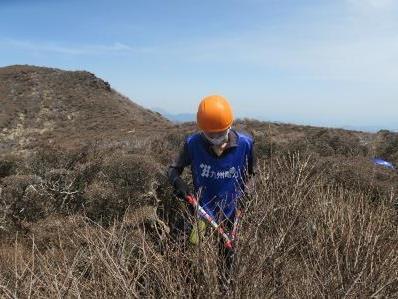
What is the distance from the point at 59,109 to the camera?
40.2m

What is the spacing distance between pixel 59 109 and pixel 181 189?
36.8 metres

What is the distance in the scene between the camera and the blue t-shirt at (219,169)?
4.96m

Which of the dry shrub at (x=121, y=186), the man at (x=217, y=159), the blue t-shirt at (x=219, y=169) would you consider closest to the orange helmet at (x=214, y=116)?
the man at (x=217, y=159)

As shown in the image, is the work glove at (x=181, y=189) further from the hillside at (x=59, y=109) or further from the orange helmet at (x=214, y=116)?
the hillside at (x=59, y=109)

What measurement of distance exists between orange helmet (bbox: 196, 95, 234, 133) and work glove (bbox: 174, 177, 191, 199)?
53 centimetres

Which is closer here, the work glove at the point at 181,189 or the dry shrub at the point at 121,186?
the work glove at the point at 181,189

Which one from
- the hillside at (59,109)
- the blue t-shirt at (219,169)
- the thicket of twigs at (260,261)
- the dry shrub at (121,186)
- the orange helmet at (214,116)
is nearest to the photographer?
the thicket of twigs at (260,261)

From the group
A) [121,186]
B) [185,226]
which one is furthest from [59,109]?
[185,226]

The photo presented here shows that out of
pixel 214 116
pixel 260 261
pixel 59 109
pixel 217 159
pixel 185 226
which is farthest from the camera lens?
pixel 59 109

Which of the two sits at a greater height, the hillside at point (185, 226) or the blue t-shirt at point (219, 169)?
the blue t-shirt at point (219, 169)

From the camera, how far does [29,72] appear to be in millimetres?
47406

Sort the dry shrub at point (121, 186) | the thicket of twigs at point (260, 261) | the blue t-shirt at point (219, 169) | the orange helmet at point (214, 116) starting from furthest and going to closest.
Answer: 1. the dry shrub at point (121, 186)
2. the blue t-shirt at point (219, 169)
3. the orange helmet at point (214, 116)
4. the thicket of twigs at point (260, 261)

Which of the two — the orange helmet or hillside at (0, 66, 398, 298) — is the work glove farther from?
the orange helmet

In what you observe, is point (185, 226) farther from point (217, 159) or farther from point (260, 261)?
point (260, 261)
